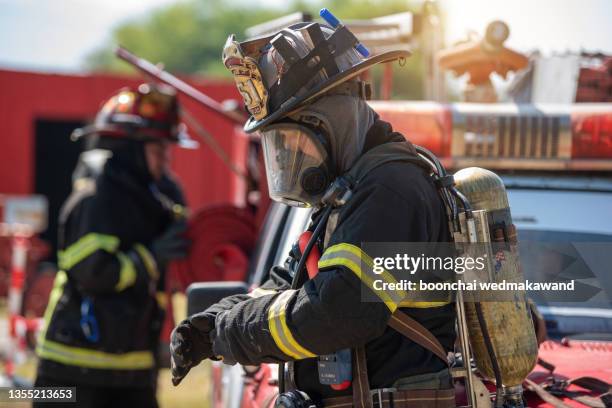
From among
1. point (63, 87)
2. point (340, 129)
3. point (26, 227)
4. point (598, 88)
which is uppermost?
point (63, 87)

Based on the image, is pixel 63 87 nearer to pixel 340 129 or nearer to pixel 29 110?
pixel 29 110

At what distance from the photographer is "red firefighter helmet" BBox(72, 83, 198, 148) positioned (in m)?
5.12

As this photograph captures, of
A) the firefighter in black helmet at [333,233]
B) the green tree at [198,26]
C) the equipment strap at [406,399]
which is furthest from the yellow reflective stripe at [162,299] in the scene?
the green tree at [198,26]

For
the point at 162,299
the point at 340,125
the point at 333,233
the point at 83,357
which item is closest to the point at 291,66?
the point at 340,125

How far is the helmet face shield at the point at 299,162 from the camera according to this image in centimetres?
251

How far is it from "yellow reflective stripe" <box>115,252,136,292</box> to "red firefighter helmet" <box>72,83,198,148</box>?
2.46 ft

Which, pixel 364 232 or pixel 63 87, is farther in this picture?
pixel 63 87

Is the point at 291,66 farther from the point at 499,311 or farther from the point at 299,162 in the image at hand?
the point at 499,311

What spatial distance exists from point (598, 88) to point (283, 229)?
1976 millimetres

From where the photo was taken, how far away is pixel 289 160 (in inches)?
99.8

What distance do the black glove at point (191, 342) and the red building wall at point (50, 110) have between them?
11784 mm

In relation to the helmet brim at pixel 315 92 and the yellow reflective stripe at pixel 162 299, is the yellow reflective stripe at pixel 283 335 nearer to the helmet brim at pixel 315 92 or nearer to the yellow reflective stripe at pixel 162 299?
the helmet brim at pixel 315 92

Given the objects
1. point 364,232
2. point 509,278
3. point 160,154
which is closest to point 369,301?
point 364,232

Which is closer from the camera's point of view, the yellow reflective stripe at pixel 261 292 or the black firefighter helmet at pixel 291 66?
the black firefighter helmet at pixel 291 66
